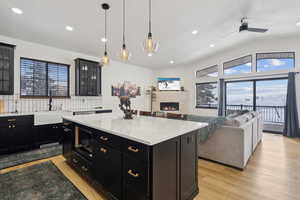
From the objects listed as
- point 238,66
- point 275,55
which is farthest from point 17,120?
point 275,55

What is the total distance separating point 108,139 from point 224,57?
6.50 meters

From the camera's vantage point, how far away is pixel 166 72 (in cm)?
802

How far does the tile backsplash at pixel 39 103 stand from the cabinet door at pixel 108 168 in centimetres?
339

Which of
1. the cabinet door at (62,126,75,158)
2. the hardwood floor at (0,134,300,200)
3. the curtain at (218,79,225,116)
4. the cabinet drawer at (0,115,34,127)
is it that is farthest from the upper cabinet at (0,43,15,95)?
the curtain at (218,79,225,116)

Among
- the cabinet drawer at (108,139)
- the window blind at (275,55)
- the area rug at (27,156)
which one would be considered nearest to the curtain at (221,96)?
the window blind at (275,55)

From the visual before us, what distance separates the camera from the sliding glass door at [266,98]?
521cm

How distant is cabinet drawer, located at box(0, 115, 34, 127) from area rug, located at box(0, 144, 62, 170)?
0.70 meters

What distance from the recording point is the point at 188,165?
5.57 ft

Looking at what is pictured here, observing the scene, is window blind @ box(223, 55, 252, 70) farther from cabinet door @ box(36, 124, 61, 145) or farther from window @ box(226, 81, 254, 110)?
cabinet door @ box(36, 124, 61, 145)

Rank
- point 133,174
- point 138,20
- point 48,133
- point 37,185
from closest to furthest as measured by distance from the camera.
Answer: point 133,174 < point 37,185 < point 138,20 < point 48,133

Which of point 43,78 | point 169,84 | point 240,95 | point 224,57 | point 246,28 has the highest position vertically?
point 224,57

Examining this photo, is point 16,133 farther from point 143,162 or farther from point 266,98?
point 266,98

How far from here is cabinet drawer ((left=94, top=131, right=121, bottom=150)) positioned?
5.02 ft

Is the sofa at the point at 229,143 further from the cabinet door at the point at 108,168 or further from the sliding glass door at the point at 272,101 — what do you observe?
the sliding glass door at the point at 272,101
